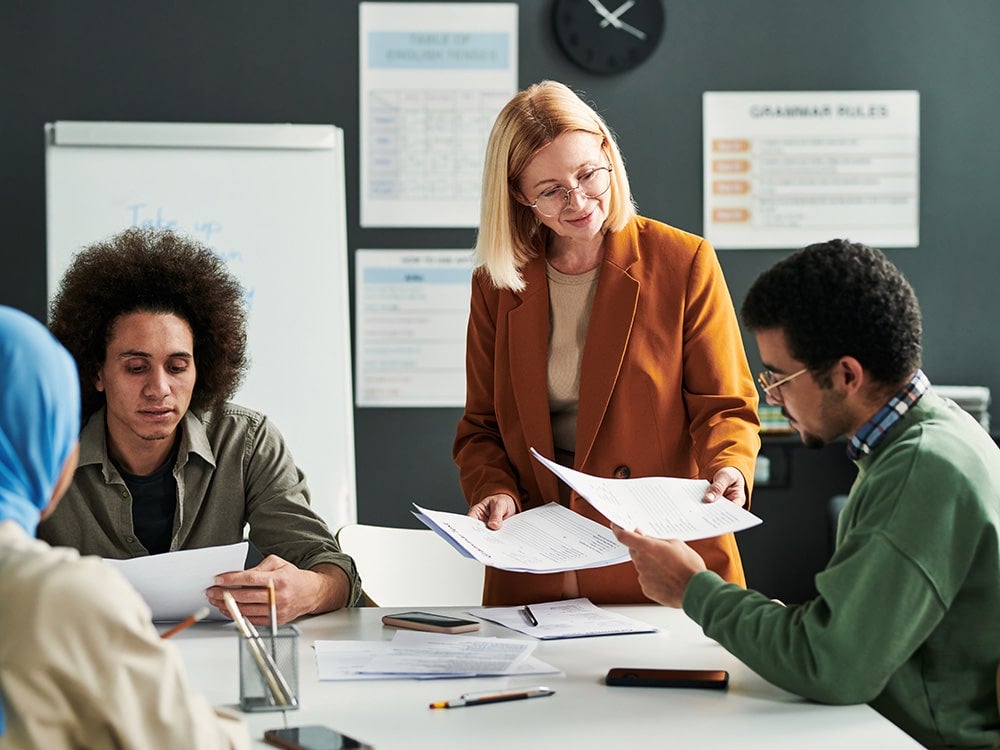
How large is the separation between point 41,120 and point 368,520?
1.70 m

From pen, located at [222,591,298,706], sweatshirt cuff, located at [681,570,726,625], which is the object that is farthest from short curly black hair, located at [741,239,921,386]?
pen, located at [222,591,298,706]

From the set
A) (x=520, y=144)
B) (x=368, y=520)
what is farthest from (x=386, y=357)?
(x=520, y=144)

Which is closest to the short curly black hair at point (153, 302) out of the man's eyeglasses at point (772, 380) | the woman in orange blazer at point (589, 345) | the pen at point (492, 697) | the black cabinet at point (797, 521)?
the woman in orange blazer at point (589, 345)

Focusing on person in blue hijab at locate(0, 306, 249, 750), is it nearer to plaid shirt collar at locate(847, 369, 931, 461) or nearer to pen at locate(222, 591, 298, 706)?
pen at locate(222, 591, 298, 706)

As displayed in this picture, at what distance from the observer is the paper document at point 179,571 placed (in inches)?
65.5

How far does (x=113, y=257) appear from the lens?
2.11m

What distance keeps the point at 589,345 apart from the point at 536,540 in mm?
427

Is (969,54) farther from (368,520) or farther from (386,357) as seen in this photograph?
(368,520)

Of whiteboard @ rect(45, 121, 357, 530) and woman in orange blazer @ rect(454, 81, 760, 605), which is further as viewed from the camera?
whiteboard @ rect(45, 121, 357, 530)

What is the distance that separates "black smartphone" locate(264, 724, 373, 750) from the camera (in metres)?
1.16

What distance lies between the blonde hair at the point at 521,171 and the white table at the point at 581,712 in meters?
0.80

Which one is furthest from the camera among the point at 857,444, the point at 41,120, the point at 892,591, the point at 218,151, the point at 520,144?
the point at 41,120

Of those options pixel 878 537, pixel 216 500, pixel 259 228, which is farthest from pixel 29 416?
pixel 259 228

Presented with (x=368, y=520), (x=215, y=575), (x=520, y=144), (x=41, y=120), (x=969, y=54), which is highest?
(x=969, y=54)
